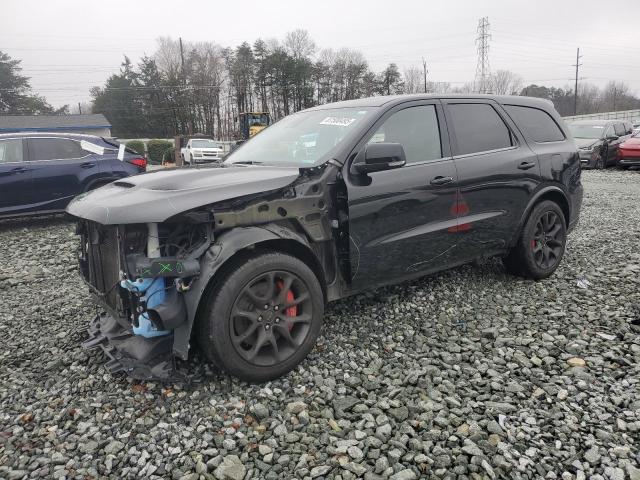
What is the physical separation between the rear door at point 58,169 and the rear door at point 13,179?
0.41ft

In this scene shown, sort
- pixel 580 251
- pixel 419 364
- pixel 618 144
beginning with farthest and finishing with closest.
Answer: pixel 618 144 → pixel 580 251 → pixel 419 364

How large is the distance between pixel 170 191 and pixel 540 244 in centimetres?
365

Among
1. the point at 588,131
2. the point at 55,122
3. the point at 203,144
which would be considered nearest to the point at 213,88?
the point at 55,122

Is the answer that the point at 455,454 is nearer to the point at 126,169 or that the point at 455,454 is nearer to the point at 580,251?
the point at 580,251

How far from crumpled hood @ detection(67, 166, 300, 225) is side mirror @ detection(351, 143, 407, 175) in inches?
18.7

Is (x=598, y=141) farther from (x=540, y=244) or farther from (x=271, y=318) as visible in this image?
(x=271, y=318)

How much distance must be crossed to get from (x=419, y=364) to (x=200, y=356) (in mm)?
1508

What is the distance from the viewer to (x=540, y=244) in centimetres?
472

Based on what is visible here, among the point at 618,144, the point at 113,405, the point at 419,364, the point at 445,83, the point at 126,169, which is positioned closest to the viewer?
the point at 113,405

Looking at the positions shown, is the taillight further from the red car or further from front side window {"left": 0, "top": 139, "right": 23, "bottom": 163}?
the red car

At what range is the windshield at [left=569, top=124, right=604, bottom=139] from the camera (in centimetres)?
1689

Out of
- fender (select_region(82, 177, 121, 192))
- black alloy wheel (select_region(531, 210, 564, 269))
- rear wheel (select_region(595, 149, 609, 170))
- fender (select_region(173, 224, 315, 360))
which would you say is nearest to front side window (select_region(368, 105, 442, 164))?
fender (select_region(173, 224, 315, 360))

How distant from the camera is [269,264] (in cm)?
289

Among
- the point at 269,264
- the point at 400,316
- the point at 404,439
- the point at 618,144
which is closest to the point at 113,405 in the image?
the point at 269,264
